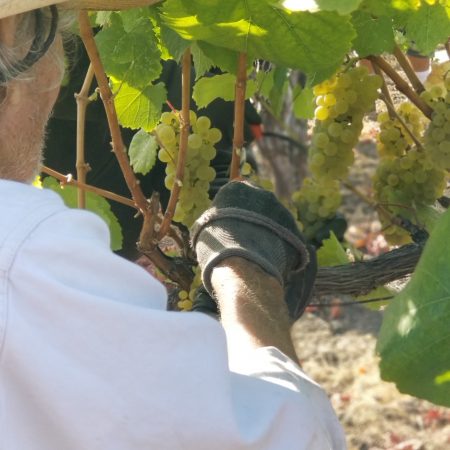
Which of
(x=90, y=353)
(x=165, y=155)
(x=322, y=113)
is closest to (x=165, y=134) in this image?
(x=165, y=155)

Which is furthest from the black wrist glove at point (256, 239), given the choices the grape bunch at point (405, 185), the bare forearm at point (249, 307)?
the grape bunch at point (405, 185)

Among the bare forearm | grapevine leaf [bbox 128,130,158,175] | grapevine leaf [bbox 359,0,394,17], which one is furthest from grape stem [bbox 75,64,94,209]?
grapevine leaf [bbox 359,0,394,17]

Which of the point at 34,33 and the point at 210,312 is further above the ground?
the point at 34,33

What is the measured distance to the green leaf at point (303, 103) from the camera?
2.17 m

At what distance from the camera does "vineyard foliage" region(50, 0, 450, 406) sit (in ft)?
4.27

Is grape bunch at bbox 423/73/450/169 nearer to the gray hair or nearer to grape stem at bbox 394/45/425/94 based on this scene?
grape stem at bbox 394/45/425/94

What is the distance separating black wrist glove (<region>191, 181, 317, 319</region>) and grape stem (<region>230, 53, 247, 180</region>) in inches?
4.5

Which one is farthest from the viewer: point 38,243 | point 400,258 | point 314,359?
point 314,359

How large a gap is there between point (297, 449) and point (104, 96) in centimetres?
75

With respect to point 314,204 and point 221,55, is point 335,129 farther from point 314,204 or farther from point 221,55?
point 314,204

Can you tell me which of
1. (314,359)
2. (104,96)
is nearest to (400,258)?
(104,96)

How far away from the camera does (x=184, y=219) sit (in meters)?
1.86

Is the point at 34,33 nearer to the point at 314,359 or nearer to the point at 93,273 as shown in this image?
the point at 93,273

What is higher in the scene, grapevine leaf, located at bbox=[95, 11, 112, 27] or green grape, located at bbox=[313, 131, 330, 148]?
grapevine leaf, located at bbox=[95, 11, 112, 27]
